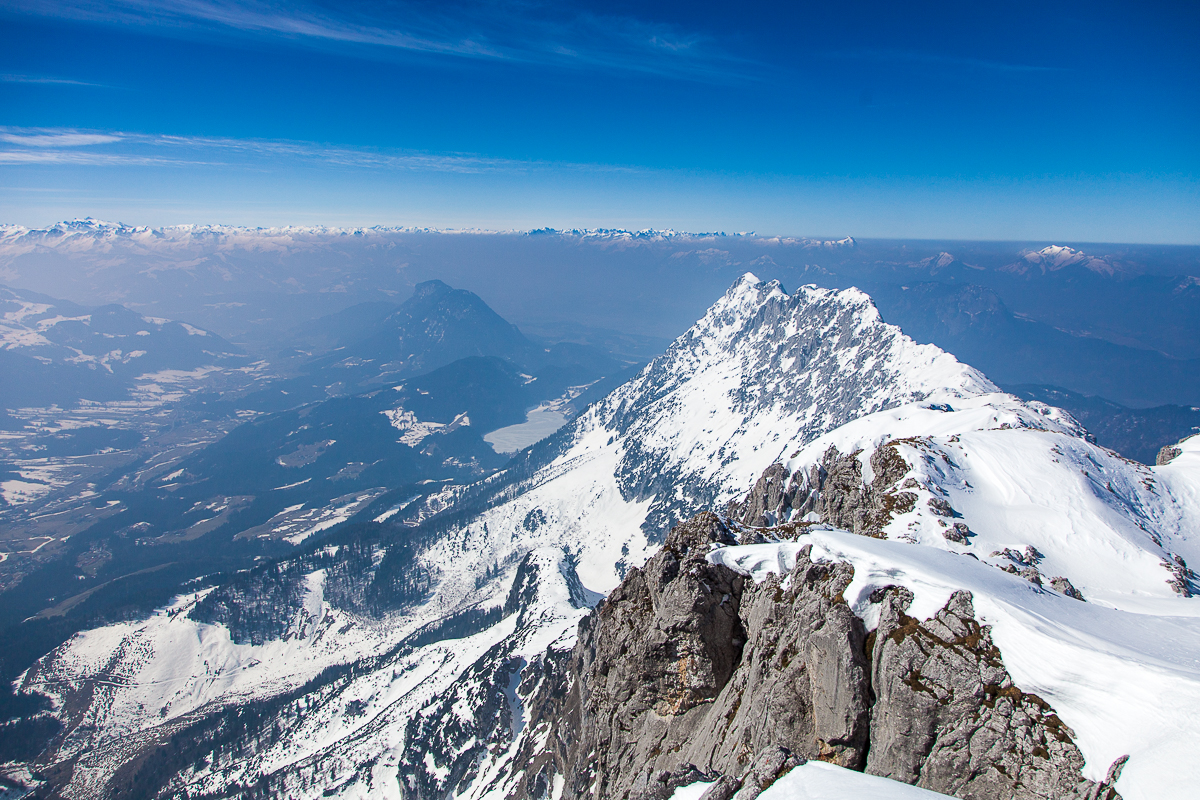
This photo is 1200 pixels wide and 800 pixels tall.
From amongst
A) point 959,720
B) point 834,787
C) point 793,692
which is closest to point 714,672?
point 793,692

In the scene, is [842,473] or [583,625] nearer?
[842,473]

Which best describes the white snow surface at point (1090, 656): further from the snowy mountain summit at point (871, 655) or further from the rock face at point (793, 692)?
the rock face at point (793, 692)

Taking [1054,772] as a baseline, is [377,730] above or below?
below

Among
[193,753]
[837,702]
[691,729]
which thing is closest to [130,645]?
[193,753]

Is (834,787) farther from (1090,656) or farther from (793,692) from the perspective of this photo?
(1090,656)

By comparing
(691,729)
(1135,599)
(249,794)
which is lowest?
(249,794)

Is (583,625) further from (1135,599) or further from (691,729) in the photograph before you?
(1135,599)
